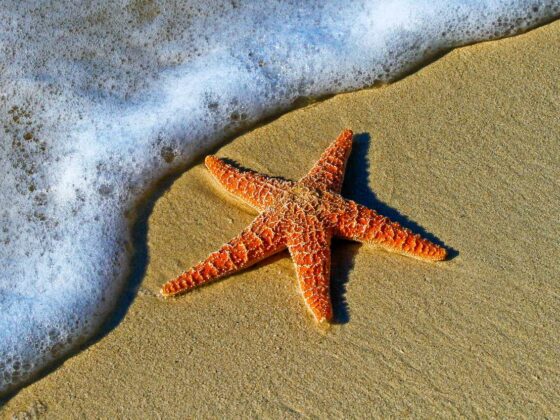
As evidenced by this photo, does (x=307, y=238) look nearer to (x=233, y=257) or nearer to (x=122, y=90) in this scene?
(x=233, y=257)

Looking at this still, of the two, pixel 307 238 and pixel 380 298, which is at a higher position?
pixel 307 238

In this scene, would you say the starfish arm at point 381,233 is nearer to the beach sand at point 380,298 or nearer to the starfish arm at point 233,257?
the beach sand at point 380,298

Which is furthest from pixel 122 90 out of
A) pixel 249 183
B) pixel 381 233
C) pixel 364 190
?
pixel 381 233

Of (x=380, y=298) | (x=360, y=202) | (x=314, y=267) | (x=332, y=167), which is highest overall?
(x=332, y=167)

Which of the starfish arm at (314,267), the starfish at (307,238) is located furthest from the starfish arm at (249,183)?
the starfish arm at (314,267)

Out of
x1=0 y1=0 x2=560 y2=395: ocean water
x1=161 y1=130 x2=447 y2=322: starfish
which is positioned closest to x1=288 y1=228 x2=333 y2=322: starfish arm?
x1=161 y1=130 x2=447 y2=322: starfish
